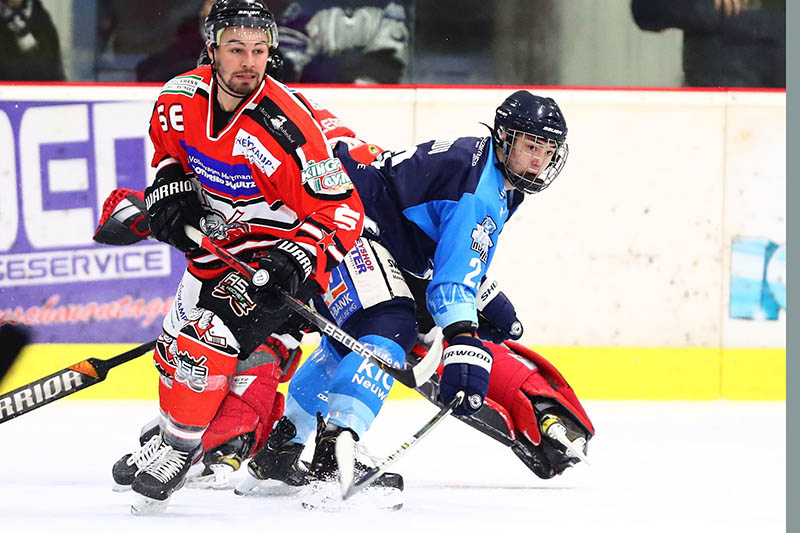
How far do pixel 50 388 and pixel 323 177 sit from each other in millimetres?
1018

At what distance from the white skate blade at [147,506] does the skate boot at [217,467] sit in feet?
1.49

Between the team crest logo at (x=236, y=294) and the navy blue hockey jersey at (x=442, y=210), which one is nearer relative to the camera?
the team crest logo at (x=236, y=294)

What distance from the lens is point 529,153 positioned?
11.1 feet

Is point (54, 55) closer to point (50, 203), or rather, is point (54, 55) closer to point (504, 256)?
point (50, 203)

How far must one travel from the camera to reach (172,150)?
3.26m

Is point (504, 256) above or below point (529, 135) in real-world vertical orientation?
below

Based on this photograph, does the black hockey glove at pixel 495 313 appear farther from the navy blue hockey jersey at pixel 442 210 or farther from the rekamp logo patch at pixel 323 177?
the rekamp logo patch at pixel 323 177

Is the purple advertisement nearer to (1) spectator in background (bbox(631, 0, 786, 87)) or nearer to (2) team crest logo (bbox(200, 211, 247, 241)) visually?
(2) team crest logo (bbox(200, 211, 247, 241))

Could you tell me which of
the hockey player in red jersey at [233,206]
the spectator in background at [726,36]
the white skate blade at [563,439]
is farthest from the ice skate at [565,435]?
the spectator in background at [726,36]

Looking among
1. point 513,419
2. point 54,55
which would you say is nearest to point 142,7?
point 54,55

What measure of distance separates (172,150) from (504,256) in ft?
7.80

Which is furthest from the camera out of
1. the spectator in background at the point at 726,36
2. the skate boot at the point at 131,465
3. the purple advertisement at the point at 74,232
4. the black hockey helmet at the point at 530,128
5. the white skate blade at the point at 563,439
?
the spectator in background at the point at 726,36

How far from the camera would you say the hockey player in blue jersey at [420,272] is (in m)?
3.12

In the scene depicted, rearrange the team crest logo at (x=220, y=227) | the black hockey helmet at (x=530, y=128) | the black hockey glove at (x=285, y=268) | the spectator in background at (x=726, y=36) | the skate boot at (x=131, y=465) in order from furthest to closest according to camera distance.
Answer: the spectator in background at (x=726, y=36), the black hockey helmet at (x=530, y=128), the team crest logo at (x=220, y=227), the skate boot at (x=131, y=465), the black hockey glove at (x=285, y=268)
